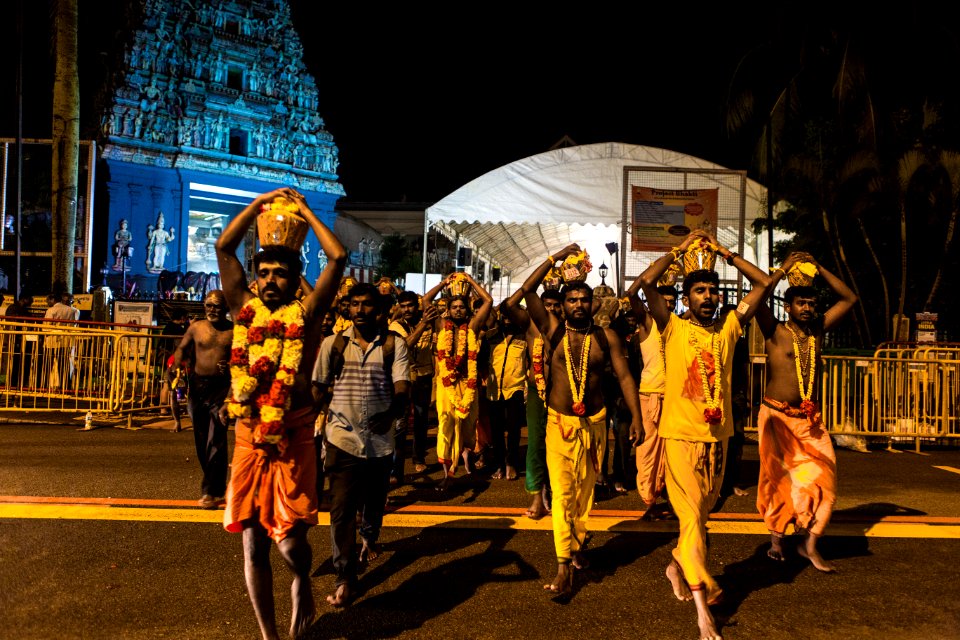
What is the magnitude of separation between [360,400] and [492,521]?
84.9 inches

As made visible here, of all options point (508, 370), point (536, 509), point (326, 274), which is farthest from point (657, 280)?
point (508, 370)

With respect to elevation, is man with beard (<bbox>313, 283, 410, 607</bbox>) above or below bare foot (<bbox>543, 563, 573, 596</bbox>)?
above

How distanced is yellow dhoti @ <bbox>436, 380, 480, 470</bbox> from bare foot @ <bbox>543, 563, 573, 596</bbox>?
3423 mm

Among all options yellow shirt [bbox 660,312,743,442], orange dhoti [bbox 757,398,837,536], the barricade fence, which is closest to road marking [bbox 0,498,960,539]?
orange dhoti [bbox 757,398,837,536]

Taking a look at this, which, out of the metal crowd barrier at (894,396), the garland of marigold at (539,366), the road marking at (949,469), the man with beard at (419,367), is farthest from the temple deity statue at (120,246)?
the road marking at (949,469)

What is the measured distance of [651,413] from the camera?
781 cm

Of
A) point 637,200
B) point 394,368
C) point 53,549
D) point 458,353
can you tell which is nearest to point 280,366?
point 394,368

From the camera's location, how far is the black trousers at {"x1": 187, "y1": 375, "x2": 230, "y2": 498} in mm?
6945

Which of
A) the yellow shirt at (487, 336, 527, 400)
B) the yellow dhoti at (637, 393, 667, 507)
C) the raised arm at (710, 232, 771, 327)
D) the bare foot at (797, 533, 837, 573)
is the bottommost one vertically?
the bare foot at (797, 533, 837, 573)

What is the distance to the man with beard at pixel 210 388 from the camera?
6.95 metres

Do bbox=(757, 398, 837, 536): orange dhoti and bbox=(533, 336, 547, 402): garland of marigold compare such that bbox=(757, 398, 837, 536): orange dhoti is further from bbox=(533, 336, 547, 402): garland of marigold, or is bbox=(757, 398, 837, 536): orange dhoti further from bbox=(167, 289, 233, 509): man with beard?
bbox=(167, 289, 233, 509): man with beard

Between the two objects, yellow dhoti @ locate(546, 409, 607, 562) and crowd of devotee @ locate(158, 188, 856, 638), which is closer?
crowd of devotee @ locate(158, 188, 856, 638)

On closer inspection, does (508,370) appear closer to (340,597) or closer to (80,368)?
(340,597)

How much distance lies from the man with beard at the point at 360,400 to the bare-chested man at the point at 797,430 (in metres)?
2.81
